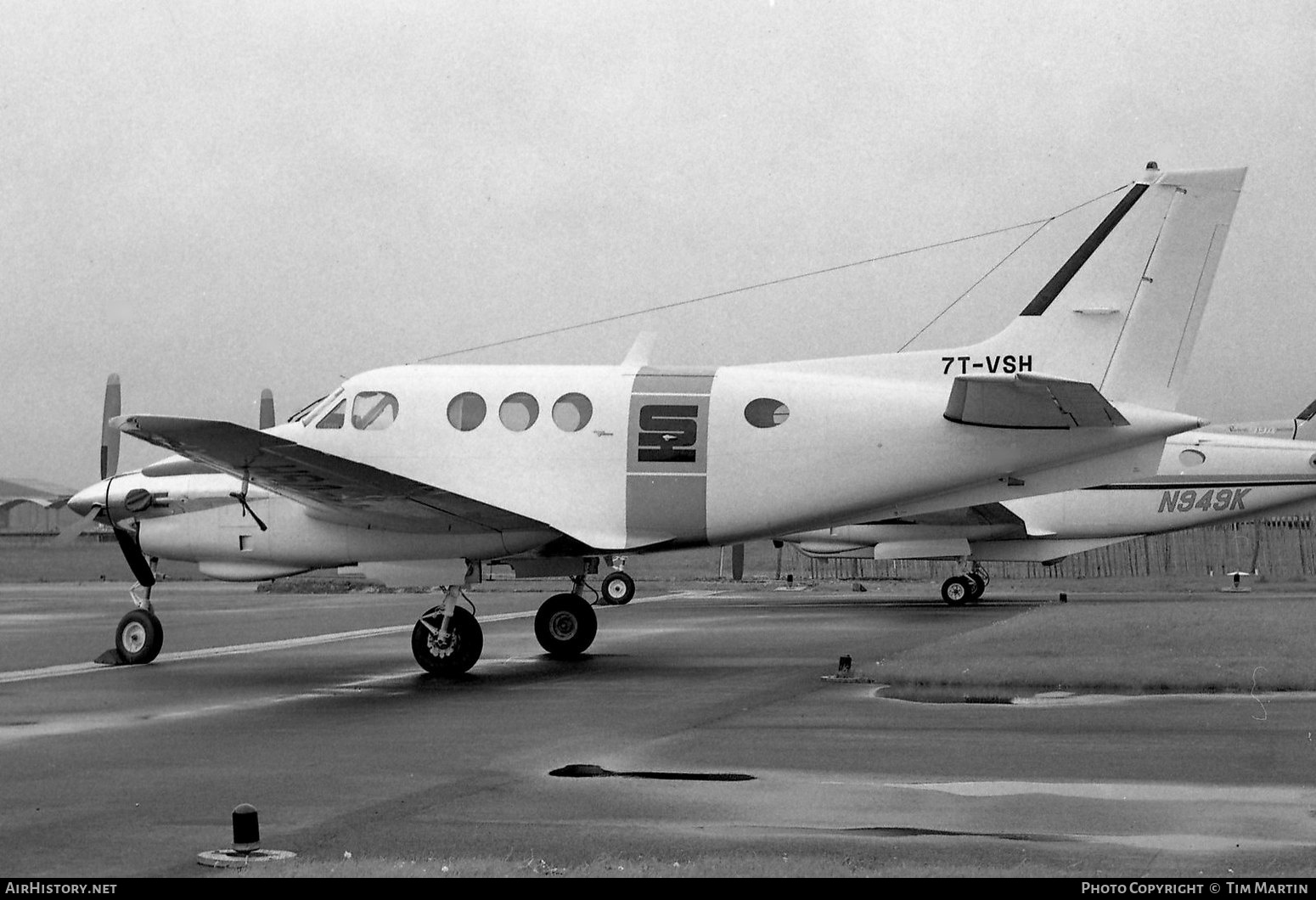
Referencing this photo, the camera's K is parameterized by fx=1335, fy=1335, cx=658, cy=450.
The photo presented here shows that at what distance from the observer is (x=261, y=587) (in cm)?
4741

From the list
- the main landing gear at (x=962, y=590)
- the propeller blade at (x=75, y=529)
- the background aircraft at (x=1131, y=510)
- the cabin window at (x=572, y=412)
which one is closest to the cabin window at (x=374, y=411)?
the cabin window at (x=572, y=412)

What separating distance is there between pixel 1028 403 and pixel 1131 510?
21.2 meters

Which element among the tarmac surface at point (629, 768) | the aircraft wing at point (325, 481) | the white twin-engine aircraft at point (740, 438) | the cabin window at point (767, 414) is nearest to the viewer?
the tarmac surface at point (629, 768)

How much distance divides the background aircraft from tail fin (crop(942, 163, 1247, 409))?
17484 millimetres

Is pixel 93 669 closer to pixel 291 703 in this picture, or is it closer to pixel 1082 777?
pixel 291 703

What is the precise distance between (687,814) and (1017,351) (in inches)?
413

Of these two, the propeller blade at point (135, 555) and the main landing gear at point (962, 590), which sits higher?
the propeller blade at point (135, 555)

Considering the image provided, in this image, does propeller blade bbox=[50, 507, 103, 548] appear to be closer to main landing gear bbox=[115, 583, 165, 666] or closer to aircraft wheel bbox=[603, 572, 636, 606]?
main landing gear bbox=[115, 583, 165, 666]

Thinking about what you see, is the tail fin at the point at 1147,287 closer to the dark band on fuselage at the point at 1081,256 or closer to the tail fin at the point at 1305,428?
the dark band on fuselage at the point at 1081,256

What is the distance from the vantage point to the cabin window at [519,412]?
54.1 ft

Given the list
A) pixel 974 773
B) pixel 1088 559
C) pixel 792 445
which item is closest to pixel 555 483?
pixel 792 445

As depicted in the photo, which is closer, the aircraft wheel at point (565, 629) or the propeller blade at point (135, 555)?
the propeller blade at point (135, 555)

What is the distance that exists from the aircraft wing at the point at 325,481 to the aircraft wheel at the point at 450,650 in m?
1.18

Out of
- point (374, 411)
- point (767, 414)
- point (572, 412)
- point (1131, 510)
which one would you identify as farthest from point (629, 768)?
point (1131, 510)
